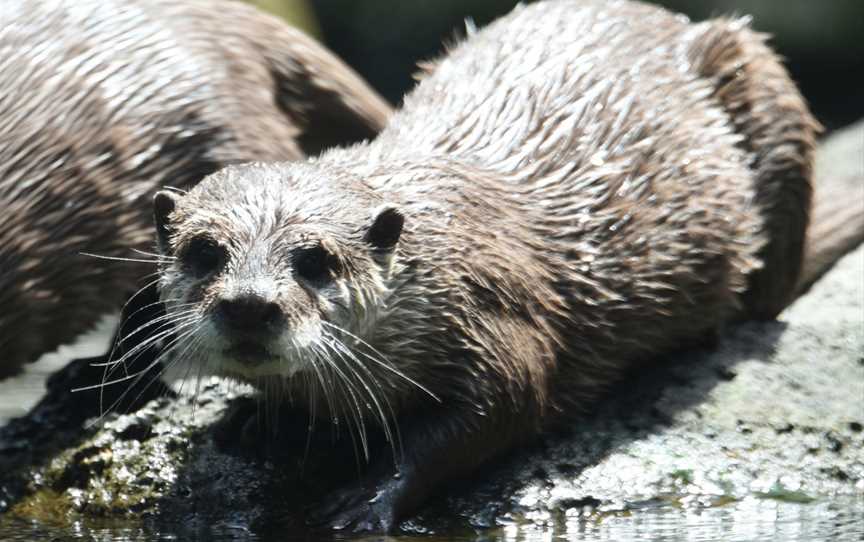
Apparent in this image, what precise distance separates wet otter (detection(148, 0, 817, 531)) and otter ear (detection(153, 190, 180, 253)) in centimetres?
1

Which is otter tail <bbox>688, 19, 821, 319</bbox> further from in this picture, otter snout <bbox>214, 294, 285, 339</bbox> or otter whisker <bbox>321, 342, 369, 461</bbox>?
otter snout <bbox>214, 294, 285, 339</bbox>

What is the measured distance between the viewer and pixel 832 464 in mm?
4262

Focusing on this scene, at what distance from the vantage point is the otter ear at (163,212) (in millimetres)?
3930

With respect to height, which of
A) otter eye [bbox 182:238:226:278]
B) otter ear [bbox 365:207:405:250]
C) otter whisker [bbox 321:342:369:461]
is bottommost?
otter whisker [bbox 321:342:369:461]

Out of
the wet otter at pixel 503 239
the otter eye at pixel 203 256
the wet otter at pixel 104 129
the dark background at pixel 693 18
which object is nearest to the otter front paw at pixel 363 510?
the wet otter at pixel 503 239

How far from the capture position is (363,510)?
12.8 ft

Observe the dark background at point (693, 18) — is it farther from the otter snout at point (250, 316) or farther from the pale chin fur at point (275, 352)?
the otter snout at point (250, 316)

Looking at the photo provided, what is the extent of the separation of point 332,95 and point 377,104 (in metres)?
0.22

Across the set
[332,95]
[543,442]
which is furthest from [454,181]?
[332,95]

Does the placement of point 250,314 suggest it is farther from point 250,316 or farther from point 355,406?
point 355,406

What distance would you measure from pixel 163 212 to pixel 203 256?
10.4 inches

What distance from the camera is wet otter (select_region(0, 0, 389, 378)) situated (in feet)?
16.0

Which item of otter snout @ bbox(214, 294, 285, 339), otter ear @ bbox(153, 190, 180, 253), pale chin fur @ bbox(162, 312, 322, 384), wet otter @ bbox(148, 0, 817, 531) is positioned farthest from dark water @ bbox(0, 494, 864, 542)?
otter ear @ bbox(153, 190, 180, 253)

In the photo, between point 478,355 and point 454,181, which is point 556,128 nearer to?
point 454,181
